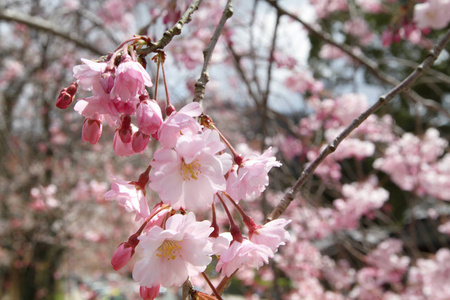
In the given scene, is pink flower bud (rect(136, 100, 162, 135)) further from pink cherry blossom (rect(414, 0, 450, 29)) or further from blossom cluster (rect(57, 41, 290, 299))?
pink cherry blossom (rect(414, 0, 450, 29))

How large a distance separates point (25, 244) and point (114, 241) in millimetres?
1139

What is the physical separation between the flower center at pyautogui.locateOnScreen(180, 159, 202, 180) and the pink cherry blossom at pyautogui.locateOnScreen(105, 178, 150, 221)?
0.25 feet

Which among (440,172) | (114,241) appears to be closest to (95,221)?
(114,241)

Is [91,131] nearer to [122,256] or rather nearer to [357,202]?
[122,256]

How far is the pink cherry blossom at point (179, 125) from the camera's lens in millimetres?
563

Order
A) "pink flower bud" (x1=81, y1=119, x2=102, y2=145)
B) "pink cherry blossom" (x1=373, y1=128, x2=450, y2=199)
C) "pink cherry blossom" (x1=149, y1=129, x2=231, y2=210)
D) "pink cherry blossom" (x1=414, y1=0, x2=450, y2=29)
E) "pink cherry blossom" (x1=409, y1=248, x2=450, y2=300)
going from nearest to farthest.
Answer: "pink cherry blossom" (x1=149, y1=129, x2=231, y2=210) < "pink flower bud" (x1=81, y1=119, x2=102, y2=145) < "pink cherry blossom" (x1=414, y1=0, x2=450, y2=29) < "pink cherry blossom" (x1=373, y1=128, x2=450, y2=199) < "pink cherry blossom" (x1=409, y1=248, x2=450, y2=300)

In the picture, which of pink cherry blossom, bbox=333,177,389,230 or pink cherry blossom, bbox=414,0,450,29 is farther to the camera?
pink cherry blossom, bbox=333,177,389,230

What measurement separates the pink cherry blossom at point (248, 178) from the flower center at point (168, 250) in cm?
12

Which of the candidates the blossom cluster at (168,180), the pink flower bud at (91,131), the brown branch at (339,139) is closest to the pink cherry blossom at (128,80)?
the blossom cluster at (168,180)

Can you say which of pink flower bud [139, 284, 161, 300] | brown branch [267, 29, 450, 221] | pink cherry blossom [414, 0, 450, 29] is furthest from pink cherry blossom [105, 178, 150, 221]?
pink cherry blossom [414, 0, 450, 29]

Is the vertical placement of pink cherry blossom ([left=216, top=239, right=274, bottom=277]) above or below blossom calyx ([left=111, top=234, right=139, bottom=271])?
above

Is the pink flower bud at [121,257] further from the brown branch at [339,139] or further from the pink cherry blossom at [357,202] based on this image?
the pink cherry blossom at [357,202]

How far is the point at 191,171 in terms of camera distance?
2.06 feet

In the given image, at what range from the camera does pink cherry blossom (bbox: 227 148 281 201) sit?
64 cm
